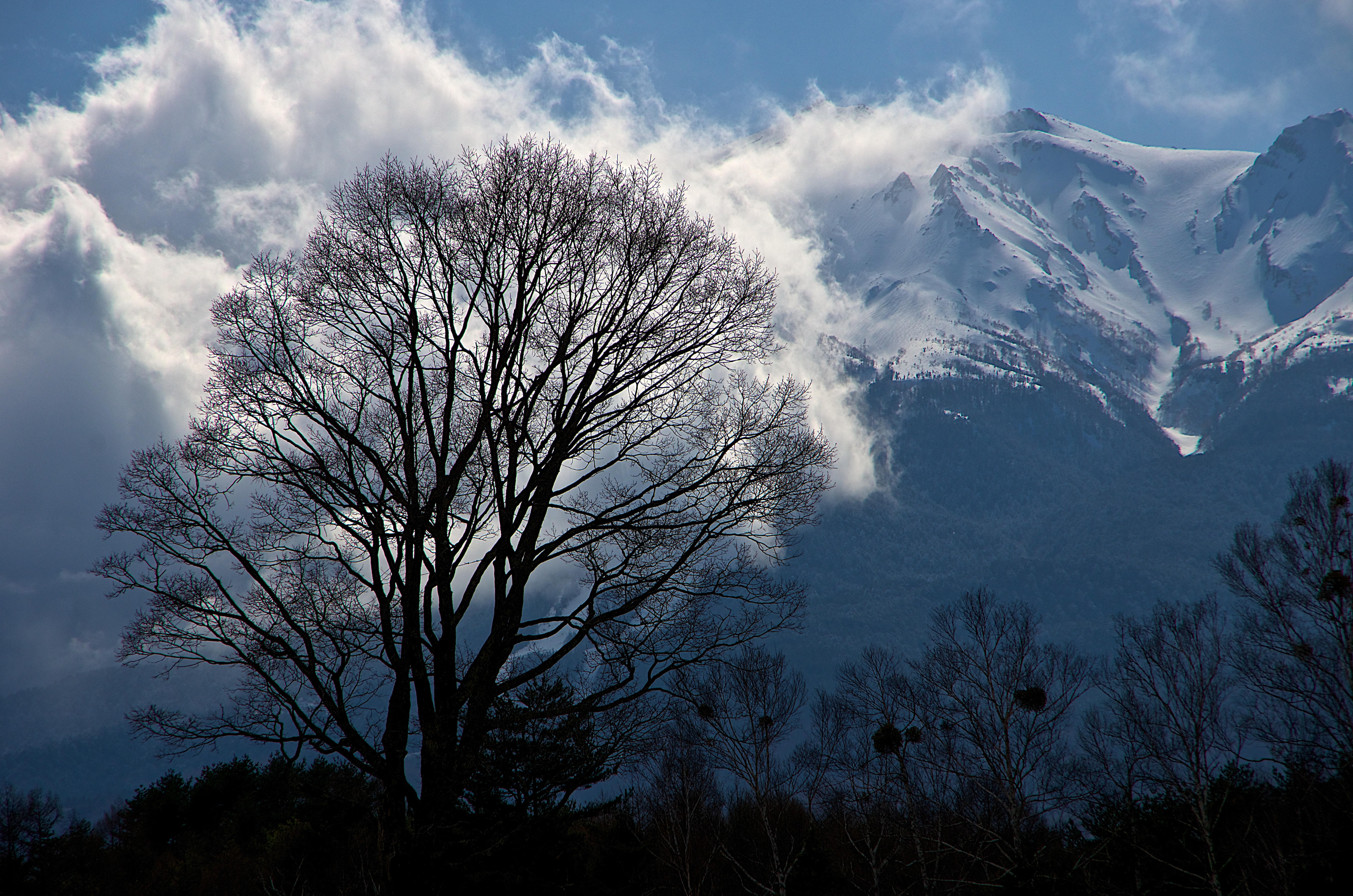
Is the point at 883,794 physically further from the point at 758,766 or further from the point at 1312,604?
the point at 1312,604

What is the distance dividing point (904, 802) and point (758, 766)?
5689 millimetres

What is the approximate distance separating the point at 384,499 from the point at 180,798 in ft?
144

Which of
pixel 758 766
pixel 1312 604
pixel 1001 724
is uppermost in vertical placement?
pixel 1312 604

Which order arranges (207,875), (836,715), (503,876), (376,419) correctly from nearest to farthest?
(376,419) < (503,876) < (207,875) < (836,715)

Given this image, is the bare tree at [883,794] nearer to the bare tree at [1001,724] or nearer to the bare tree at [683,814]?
the bare tree at [1001,724]

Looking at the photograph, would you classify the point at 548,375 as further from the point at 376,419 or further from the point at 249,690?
the point at 249,690

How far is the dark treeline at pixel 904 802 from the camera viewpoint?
1215cm

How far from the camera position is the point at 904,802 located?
88.1ft

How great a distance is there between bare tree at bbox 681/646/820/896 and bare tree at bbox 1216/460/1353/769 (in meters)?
14.9

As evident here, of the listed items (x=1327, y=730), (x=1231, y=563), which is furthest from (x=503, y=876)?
(x=1231, y=563)

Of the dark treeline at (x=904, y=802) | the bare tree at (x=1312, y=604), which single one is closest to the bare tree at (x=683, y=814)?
the dark treeline at (x=904, y=802)

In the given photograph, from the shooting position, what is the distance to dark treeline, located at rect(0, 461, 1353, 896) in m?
12.1

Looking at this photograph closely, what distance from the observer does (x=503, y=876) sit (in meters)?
11.3

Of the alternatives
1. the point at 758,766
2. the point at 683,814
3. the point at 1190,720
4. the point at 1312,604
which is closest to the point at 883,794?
the point at 758,766
